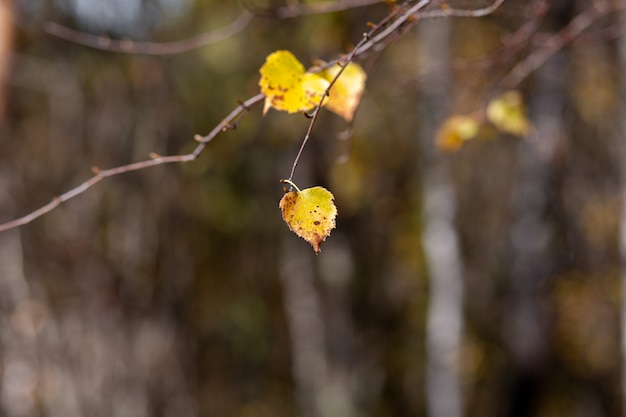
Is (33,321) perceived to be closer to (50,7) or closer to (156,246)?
(156,246)

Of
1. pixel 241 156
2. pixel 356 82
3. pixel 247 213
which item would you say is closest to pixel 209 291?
pixel 247 213

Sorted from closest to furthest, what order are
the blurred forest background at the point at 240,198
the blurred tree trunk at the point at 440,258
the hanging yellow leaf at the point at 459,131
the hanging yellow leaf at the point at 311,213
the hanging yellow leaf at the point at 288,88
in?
the hanging yellow leaf at the point at 311,213
the hanging yellow leaf at the point at 288,88
the hanging yellow leaf at the point at 459,131
the blurred forest background at the point at 240,198
the blurred tree trunk at the point at 440,258

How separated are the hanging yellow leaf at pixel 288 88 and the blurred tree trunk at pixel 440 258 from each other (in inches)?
130

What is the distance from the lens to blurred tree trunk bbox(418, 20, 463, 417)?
166 inches

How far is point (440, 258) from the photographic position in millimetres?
4277

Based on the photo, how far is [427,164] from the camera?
14.1ft

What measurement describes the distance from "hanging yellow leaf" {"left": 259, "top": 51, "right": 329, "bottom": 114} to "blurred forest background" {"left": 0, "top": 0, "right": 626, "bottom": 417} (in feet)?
3.38

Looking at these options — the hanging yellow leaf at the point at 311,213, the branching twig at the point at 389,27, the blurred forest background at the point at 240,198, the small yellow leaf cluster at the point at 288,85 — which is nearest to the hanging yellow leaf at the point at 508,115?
the blurred forest background at the point at 240,198

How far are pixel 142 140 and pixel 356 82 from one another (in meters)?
3.63

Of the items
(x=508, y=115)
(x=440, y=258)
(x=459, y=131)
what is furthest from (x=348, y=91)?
A: (x=440, y=258)

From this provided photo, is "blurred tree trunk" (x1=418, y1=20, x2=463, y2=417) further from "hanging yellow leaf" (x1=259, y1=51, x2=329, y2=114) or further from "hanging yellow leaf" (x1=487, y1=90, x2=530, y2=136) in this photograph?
"hanging yellow leaf" (x1=259, y1=51, x2=329, y2=114)

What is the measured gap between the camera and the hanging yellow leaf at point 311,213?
2.81 ft

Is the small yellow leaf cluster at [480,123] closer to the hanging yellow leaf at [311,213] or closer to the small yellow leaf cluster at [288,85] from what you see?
the small yellow leaf cluster at [288,85]

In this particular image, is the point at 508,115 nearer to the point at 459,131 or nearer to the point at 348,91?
the point at 459,131
